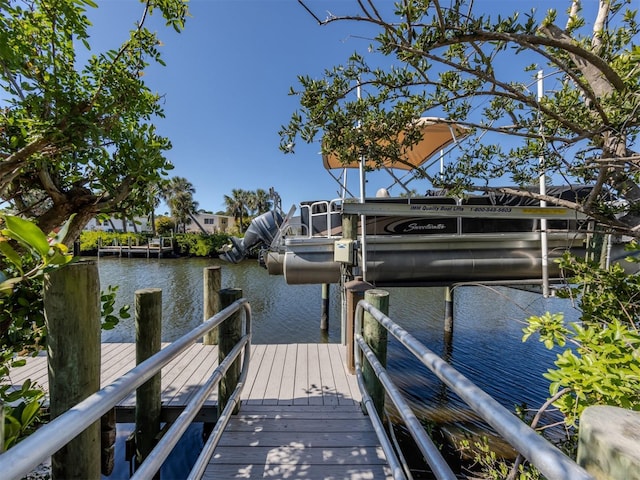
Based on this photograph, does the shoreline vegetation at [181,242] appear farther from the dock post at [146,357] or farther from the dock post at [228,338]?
the dock post at [228,338]

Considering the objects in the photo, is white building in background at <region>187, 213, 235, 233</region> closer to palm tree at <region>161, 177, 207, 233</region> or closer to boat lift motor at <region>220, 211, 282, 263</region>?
palm tree at <region>161, 177, 207, 233</region>

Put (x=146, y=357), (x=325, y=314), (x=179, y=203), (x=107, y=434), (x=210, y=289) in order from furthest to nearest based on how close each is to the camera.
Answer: (x=179, y=203) → (x=325, y=314) → (x=210, y=289) → (x=146, y=357) → (x=107, y=434)

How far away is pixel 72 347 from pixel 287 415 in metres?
1.57

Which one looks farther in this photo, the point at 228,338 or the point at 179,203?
the point at 179,203

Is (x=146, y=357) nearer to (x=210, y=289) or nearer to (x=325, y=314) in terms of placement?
(x=210, y=289)

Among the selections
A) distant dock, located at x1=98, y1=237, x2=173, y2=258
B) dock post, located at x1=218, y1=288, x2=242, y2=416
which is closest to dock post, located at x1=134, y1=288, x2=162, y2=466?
dock post, located at x1=218, y1=288, x2=242, y2=416

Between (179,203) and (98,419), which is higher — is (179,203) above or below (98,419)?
Result: above

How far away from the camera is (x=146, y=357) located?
248cm

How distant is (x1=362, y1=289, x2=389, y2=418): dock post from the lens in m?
1.87

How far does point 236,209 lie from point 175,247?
13707mm

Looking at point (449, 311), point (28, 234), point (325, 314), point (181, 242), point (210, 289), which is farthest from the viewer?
point (181, 242)

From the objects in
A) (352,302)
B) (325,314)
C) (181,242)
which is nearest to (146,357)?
(352,302)

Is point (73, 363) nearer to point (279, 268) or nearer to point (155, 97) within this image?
point (155, 97)

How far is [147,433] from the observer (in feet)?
8.32
